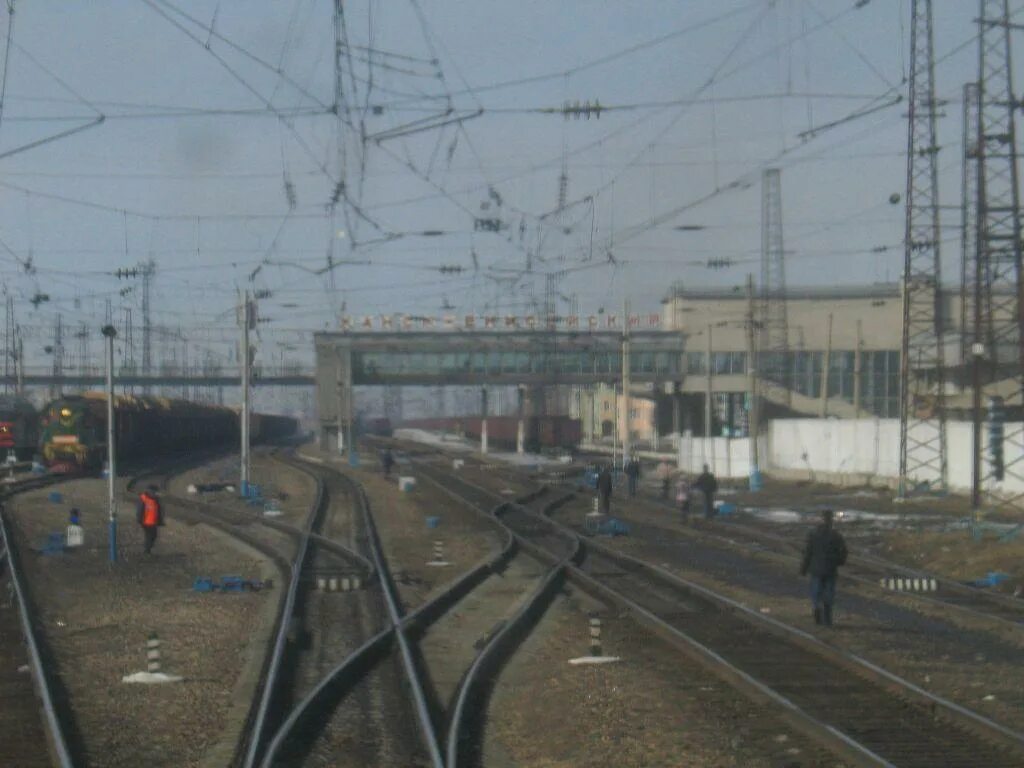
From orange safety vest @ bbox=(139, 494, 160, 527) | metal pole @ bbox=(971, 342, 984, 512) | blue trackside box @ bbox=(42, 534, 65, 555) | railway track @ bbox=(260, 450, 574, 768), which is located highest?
metal pole @ bbox=(971, 342, 984, 512)

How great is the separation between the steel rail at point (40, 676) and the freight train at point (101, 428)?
3414 centimetres

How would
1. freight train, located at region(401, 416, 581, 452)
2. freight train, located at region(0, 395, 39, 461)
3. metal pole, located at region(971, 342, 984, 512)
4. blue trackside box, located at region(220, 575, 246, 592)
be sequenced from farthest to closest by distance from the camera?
freight train, located at region(401, 416, 581, 452)
freight train, located at region(0, 395, 39, 461)
metal pole, located at region(971, 342, 984, 512)
blue trackside box, located at region(220, 575, 246, 592)

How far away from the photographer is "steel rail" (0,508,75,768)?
1090cm

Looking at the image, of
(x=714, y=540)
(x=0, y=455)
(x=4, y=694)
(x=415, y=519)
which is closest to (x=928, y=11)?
(x=714, y=540)

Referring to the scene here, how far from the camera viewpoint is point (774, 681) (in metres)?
14.6

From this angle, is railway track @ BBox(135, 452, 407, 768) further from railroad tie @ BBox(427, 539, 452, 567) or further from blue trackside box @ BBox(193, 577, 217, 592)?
railroad tie @ BBox(427, 539, 452, 567)

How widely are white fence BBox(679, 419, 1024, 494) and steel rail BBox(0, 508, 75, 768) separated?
25429 millimetres

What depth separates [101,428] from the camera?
199ft

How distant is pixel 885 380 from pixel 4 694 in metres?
82.8

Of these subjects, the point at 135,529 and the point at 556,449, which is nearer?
the point at 135,529

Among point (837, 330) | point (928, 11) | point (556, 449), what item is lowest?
point (556, 449)

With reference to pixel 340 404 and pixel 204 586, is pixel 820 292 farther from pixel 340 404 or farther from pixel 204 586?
pixel 204 586

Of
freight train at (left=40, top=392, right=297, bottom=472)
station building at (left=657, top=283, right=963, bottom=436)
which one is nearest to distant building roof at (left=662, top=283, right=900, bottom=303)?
station building at (left=657, top=283, right=963, bottom=436)

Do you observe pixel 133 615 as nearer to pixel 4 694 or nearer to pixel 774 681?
pixel 4 694
